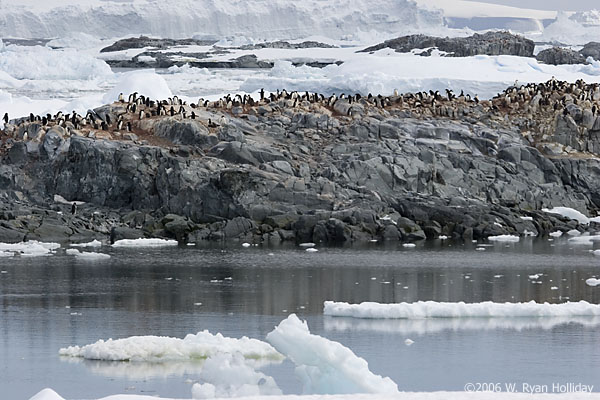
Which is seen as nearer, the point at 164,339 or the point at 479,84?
the point at 164,339

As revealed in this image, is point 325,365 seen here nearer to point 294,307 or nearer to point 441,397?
point 441,397

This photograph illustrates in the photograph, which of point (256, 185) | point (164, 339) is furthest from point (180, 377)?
point (256, 185)

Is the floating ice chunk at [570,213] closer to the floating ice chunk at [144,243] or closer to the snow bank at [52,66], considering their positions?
the floating ice chunk at [144,243]

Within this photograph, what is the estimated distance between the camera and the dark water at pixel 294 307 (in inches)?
436

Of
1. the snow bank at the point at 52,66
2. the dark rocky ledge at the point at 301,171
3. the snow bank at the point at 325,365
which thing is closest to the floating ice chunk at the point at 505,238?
the dark rocky ledge at the point at 301,171

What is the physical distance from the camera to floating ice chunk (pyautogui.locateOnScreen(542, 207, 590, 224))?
28.8 m

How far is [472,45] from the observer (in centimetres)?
5975

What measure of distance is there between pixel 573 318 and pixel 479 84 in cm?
2590

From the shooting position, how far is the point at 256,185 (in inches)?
1040

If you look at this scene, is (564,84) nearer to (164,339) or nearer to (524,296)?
(524,296)

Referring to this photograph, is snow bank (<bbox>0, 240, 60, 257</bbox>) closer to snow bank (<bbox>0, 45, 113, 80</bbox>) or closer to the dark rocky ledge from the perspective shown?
the dark rocky ledge

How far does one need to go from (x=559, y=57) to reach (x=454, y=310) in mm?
44162

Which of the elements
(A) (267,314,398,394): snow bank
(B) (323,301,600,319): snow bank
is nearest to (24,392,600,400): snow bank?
(A) (267,314,398,394): snow bank

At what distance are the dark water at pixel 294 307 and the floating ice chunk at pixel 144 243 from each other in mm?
1012
